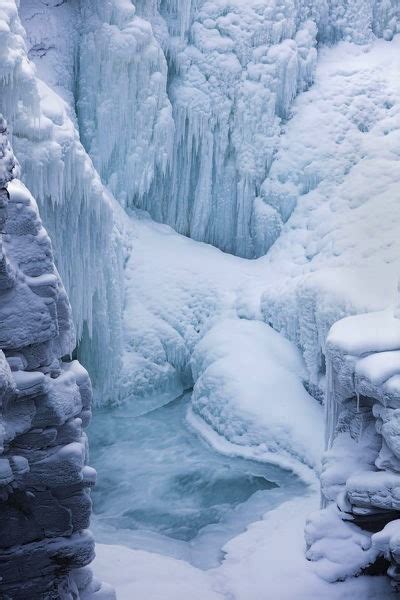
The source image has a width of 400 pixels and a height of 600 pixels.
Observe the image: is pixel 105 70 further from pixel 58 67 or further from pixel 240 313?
pixel 240 313

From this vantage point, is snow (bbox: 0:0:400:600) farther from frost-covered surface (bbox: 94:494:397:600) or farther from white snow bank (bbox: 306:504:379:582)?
white snow bank (bbox: 306:504:379:582)

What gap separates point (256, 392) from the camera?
1015 centimetres

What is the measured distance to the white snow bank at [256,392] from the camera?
9.74 metres

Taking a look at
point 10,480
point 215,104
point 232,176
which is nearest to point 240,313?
point 232,176

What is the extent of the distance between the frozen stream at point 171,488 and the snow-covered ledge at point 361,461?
4.83ft

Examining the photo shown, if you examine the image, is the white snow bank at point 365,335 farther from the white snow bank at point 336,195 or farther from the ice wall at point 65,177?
the ice wall at point 65,177

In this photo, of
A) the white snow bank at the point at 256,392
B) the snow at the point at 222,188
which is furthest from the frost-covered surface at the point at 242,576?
the white snow bank at the point at 256,392

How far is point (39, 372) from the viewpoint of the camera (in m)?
4.07

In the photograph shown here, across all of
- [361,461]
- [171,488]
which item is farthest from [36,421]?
[171,488]

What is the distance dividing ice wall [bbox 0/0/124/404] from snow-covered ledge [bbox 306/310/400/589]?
328 centimetres

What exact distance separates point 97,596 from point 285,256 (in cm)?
759

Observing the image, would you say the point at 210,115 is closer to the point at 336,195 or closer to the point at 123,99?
the point at 123,99

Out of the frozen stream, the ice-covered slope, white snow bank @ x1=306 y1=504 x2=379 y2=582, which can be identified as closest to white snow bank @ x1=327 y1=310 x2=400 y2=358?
white snow bank @ x1=306 y1=504 x2=379 y2=582

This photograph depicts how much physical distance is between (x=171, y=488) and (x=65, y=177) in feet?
12.7
